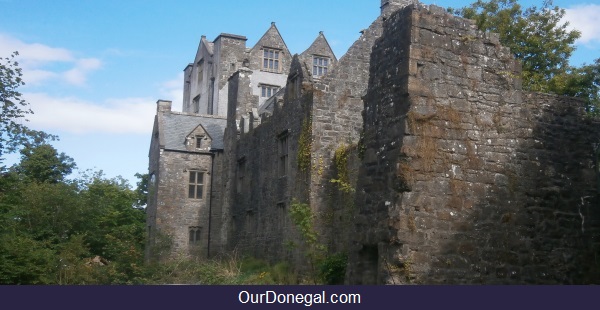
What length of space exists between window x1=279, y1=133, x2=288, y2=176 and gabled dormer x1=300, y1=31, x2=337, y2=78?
1443cm

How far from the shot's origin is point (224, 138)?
3328 centimetres

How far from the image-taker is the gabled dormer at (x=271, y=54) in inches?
1702

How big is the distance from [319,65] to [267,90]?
450 centimetres

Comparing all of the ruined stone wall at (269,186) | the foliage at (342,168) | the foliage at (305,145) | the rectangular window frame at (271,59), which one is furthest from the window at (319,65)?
the foliage at (342,168)

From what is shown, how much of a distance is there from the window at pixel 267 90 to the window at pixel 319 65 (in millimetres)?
4098

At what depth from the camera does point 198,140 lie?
3356 centimetres

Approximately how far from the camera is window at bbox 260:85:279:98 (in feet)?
139

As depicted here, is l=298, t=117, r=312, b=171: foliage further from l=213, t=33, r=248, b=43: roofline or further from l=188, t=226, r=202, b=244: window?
l=213, t=33, r=248, b=43: roofline

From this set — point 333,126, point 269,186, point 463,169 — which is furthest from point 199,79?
point 463,169

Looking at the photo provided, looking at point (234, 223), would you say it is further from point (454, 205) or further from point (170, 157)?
point (454, 205)

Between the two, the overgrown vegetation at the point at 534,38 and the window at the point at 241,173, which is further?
the window at the point at 241,173

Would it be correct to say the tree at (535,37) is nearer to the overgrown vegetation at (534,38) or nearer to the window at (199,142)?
the overgrown vegetation at (534,38)

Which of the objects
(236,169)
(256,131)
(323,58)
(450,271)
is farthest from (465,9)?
(450,271)

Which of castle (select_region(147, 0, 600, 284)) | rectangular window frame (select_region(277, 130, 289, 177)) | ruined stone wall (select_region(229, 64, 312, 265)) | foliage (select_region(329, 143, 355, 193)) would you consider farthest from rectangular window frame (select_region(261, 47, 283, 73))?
castle (select_region(147, 0, 600, 284))
